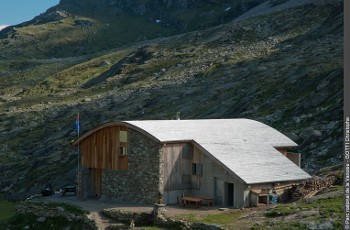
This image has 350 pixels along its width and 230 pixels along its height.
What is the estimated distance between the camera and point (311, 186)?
41.2 meters

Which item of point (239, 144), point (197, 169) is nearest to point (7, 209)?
point (197, 169)

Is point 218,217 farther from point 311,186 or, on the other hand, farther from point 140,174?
point 140,174

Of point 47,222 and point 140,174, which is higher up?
point 140,174

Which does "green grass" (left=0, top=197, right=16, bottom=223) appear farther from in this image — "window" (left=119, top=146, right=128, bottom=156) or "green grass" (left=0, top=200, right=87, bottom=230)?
"window" (left=119, top=146, right=128, bottom=156)

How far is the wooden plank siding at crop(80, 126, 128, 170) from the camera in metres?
45.8

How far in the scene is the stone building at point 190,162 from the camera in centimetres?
4181

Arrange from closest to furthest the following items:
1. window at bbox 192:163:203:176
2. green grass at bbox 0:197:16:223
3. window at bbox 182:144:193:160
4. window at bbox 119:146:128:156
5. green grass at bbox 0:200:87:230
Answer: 1. green grass at bbox 0:200:87:230
2. window at bbox 192:163:203:176
3. window at bbox 182:144:193:160
4. window at bbox 119:146:128:156
5. green grass at bbox 0:197:16:223

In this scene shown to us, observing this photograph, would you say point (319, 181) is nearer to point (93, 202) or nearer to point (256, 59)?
point (93, 202)

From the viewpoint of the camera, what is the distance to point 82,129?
86250 mm

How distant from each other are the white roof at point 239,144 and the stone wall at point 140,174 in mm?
872

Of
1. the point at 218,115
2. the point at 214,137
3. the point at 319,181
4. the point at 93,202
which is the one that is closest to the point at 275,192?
the point at 319,181

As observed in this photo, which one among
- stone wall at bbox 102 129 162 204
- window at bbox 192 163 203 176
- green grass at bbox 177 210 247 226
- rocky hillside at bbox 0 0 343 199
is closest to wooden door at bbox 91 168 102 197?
stone wall at bbox 102 129 162 204

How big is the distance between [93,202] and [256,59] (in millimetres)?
68258

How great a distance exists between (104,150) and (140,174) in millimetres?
4585
